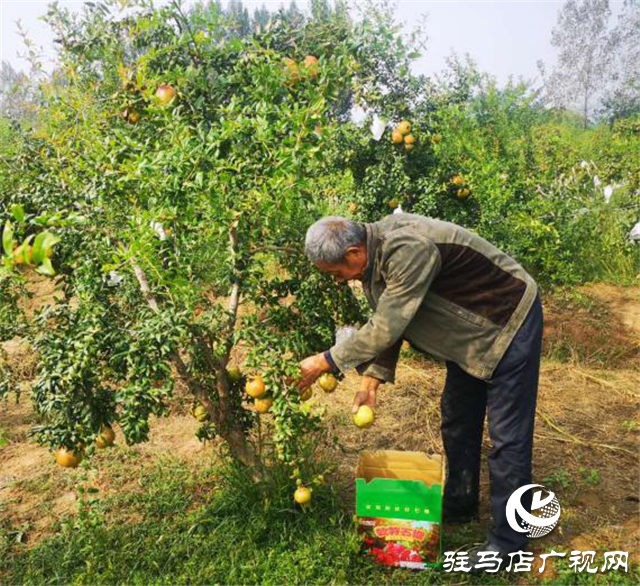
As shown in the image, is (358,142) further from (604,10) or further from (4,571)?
(604,10)

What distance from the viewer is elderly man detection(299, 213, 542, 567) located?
7.65 feet

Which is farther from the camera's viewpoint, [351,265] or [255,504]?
[255,504]

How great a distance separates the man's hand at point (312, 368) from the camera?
2.47 m

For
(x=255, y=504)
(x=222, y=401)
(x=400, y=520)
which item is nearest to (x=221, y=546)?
(x=255, y=504)

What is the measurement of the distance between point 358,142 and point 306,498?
10.7 ft

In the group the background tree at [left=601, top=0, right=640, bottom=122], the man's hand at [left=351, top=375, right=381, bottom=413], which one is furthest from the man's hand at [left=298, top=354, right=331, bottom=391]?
the background tree at [left=601, top=0, right=640, bottom=122]

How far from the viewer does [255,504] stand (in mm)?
2910

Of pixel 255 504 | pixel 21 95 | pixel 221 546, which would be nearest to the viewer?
pixel 221 546

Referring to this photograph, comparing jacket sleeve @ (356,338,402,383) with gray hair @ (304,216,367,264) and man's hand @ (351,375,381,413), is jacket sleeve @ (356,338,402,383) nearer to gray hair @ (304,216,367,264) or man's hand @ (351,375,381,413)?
man's hand @ (351,375,381,413)

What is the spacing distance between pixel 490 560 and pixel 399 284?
1275 millimetres

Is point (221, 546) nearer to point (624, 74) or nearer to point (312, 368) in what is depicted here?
point (312, 368)

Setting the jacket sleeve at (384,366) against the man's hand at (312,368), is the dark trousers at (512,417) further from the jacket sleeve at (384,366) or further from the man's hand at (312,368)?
the man's hand at (312,368)

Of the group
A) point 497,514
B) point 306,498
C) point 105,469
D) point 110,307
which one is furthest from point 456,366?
point 105,469

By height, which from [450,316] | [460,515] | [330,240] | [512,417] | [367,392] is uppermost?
[330,240]
